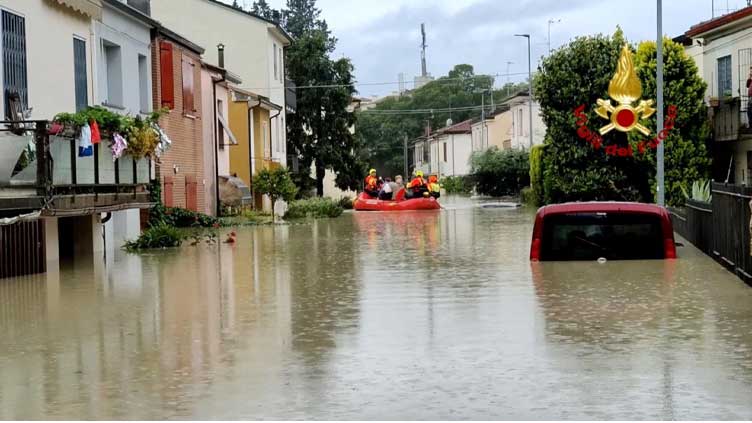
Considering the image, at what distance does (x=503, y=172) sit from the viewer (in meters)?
69.2

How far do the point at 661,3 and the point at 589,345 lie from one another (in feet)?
67.7

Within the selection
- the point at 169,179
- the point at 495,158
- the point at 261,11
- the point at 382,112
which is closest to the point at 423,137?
the point at 382,112

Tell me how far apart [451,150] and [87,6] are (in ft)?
292

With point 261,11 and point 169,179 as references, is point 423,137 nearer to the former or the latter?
point 261,11

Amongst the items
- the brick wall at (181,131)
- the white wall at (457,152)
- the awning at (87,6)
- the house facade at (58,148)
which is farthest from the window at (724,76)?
the white wall at (457,152)

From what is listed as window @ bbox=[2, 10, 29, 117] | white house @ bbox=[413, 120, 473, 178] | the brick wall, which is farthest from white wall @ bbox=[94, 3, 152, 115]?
white house @ bbox=[413, 120, 473, 178]

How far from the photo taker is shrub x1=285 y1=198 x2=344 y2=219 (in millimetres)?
45094

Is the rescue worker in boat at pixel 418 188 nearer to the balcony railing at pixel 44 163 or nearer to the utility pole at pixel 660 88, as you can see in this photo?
the utility pole at pixel 660 88

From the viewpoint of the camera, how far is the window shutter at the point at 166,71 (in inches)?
1259

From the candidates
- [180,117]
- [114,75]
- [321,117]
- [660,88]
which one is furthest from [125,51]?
[321,117]

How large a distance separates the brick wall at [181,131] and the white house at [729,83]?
16.1m

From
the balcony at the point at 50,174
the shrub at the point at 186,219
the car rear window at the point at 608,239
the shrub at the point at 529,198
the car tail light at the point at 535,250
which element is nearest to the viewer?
the balcony at the point at 50,174

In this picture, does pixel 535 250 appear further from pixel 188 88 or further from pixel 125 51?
pixel 188 88

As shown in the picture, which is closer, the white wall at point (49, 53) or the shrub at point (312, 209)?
the white wall at point (49, 53)
